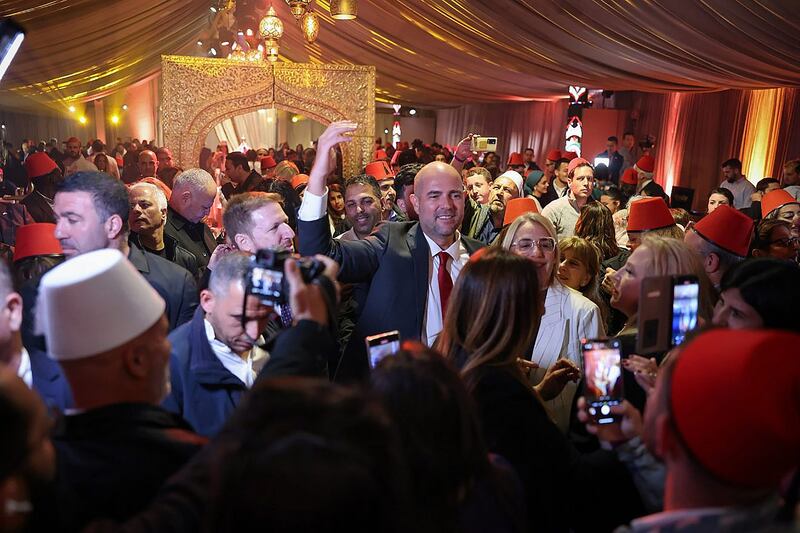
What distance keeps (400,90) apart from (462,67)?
4.28 meters

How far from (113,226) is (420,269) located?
1202 mm

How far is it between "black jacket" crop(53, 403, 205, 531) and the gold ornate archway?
7.02 meters

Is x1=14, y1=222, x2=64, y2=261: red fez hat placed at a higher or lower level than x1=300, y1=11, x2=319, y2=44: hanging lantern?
lower

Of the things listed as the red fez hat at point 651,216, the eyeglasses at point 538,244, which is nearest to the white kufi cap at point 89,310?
the eyeglasses at point 538,244

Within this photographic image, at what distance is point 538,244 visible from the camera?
3.07 m

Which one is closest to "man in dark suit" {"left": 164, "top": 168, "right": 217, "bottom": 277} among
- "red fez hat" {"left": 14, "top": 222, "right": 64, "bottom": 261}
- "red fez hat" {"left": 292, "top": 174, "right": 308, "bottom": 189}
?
"red fez hat" {"left": 14, "top": 222, "right": 64, "bottom": 261}

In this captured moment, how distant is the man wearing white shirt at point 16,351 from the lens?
69.1 inches

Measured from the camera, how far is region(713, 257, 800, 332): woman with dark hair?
1.95 meters

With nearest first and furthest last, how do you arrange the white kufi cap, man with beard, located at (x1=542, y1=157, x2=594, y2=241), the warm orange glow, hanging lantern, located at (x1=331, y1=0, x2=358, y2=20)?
the white kufi cap → man with beard, located at (x1=542, y1=157, x2=594, y2=241) → hanging lantern, located at (x1=331, y1=0, x2=358, y2=20) → the warm orange glow

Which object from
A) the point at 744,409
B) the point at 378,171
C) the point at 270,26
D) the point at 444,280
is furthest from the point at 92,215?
the point at 270,26

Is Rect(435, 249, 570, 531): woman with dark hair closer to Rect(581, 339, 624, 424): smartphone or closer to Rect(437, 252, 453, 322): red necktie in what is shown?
Rect(581, 339, 624, 424): smartphone

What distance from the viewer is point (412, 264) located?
298cm

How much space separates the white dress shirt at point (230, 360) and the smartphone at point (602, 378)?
40.2 inches

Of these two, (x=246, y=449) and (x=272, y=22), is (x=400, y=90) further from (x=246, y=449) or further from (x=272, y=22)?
(x=246, y=449)
